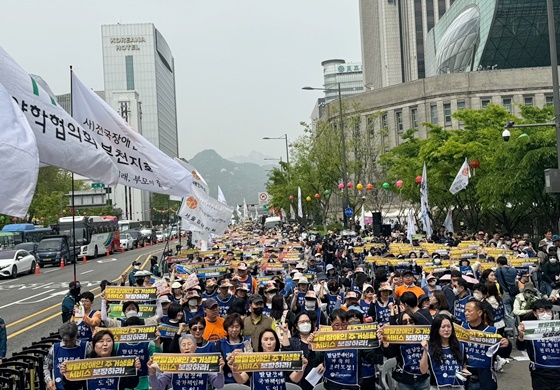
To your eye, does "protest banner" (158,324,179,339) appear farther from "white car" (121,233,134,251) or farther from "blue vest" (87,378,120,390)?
"white car" (121,233,134,251)

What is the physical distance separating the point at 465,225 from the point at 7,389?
1638 inches

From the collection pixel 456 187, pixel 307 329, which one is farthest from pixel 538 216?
pixel 307 329

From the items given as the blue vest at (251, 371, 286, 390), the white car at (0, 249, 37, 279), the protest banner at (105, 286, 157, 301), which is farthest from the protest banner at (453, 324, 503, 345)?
the white car at (0, 249, 37, 279)

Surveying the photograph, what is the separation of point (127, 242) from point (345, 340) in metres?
59.0

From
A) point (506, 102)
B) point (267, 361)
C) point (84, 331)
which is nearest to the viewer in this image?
point (267, 361)

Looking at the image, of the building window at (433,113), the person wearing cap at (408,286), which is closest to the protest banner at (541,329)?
the person wearing cap at (408,286)

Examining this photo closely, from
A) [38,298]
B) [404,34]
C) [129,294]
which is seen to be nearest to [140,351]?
[129,294]

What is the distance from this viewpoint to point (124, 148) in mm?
10203

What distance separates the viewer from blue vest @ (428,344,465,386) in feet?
24.3

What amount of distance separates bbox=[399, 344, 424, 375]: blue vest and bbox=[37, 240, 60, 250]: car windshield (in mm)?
41331

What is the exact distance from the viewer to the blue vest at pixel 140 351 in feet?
26.3

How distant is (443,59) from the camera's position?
87.4 meters

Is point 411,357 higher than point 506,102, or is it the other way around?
point 506,102

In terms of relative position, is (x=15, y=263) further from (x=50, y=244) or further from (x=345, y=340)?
(x=345, y=340)
